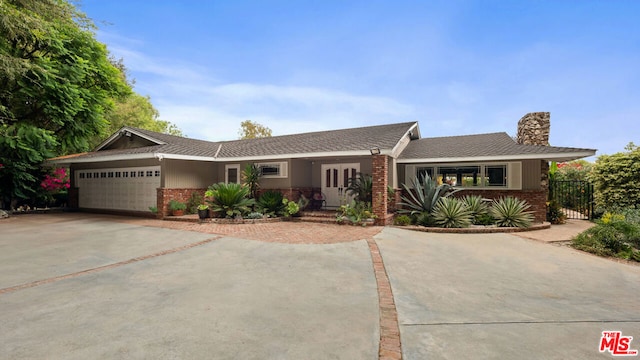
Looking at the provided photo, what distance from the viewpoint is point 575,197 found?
656 inches

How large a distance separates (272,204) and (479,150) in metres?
9.63

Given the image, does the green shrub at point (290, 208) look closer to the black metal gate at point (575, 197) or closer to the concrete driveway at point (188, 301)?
the concrete driveway at point (188, 301)

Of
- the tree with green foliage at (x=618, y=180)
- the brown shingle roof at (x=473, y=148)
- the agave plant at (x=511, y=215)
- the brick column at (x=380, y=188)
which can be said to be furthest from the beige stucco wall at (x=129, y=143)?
the tree with green foliage at (x=618, y=180)

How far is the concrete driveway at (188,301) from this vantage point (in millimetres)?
3049

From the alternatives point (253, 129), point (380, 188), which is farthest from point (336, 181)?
point (253, 129)

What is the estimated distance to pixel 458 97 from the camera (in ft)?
75.2

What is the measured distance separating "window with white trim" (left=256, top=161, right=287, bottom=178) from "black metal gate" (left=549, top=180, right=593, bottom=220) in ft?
41.4

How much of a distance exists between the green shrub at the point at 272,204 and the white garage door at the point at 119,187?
5.22 meters

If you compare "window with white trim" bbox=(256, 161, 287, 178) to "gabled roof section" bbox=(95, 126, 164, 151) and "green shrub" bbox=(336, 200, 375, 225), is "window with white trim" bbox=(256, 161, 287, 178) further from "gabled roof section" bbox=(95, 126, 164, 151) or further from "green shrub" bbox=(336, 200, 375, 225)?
"gabled roof section" bbox=(95, 126, 164, 151)

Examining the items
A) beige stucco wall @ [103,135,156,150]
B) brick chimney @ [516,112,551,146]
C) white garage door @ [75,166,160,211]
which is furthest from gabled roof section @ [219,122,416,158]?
brick chimney @ [516,112,551,146]

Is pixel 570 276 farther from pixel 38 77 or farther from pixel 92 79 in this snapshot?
pixel 92 79

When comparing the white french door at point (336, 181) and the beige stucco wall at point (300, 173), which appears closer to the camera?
the beige stucco wall at point (300, 173)

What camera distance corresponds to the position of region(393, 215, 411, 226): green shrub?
37.1ft

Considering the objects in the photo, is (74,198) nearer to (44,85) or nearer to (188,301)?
(44,85)
